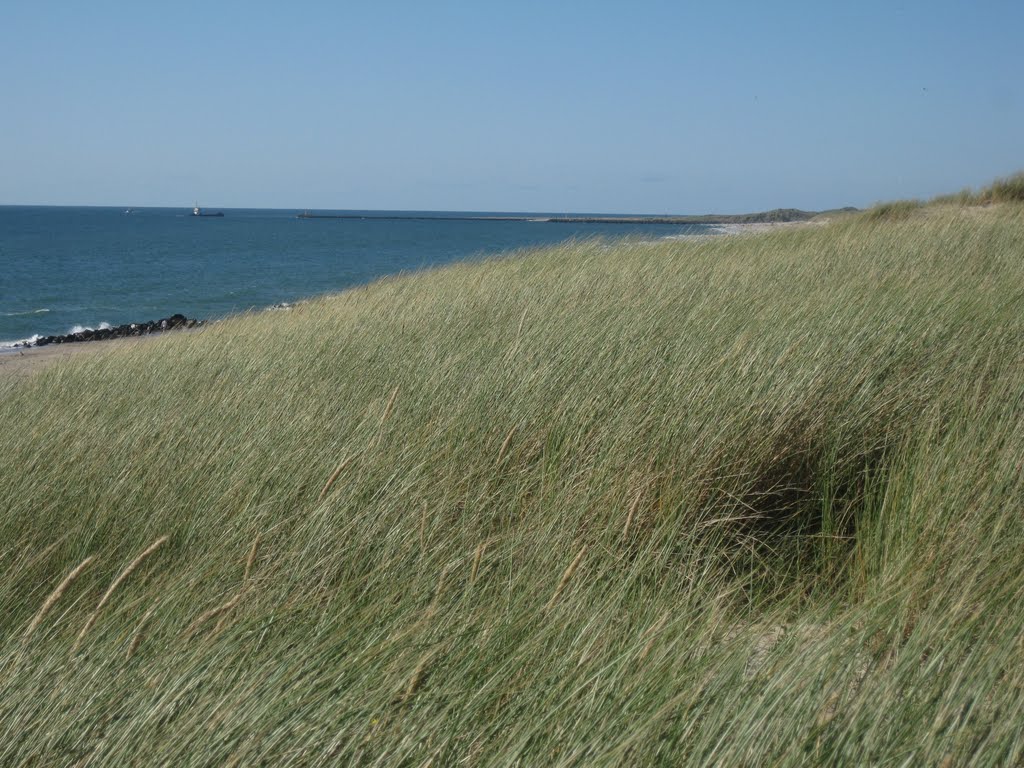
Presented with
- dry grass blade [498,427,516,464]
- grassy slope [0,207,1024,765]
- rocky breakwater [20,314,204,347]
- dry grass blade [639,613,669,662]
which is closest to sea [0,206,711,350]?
rocky breakwater [20,314,204,347]

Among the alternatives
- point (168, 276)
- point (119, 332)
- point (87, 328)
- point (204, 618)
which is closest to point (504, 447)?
point (204, 618)

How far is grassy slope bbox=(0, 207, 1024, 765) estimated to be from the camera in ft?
5.26

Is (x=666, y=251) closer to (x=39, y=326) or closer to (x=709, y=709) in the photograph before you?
(x=709, y=709)

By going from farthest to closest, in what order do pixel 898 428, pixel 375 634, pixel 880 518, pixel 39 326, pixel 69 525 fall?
pixel 39 326 → pixel 898 428 → pixel 69 525 → pixel 880 518 → pixel 375 634

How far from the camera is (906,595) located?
198 centimetres

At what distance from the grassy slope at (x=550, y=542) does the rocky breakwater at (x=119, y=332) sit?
1340cm

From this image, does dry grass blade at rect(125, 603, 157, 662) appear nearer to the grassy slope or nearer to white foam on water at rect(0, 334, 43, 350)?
the grassy slope

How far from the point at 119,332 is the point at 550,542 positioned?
1726 cm

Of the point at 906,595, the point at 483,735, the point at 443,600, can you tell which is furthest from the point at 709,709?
the point at 443,600

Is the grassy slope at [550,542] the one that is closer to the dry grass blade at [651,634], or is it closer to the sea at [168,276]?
the dry grass blade at [651,634]

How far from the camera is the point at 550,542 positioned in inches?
99.4

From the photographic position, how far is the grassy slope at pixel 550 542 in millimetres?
1604

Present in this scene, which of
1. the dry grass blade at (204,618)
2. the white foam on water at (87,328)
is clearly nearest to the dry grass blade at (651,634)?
the dry grass blade at (204,618)

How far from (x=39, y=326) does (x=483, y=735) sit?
71.2 feet
